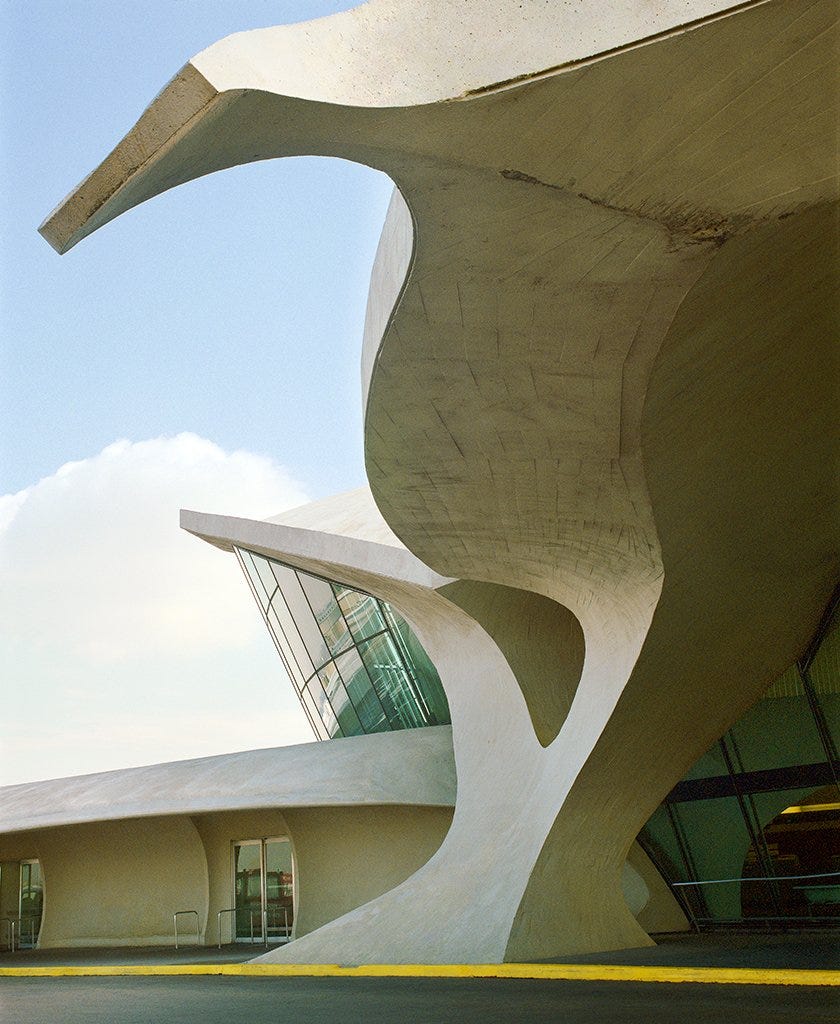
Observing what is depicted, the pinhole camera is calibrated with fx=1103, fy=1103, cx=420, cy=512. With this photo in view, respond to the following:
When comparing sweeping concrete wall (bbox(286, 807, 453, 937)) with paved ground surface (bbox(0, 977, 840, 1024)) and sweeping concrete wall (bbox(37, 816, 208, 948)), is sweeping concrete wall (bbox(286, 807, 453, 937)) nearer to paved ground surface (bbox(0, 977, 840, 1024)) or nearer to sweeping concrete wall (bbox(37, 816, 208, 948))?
sweeping concrete wall (bbox(37, 816, 208, 948))

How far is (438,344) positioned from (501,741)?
9061 millimetres

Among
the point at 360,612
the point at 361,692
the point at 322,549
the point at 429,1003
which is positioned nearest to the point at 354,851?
the point at 361,692

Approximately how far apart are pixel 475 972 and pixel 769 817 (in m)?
8.88

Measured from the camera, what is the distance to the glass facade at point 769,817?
18391mm

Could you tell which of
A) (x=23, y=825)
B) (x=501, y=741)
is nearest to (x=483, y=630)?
(x=501, y=741)

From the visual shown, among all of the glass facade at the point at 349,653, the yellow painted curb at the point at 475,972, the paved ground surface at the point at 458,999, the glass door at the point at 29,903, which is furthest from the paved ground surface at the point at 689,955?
the glass facade at the point at 349,653

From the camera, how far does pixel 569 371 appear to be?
995 cm

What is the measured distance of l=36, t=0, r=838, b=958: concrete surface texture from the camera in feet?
22.1

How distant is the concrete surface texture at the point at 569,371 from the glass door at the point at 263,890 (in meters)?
7.88

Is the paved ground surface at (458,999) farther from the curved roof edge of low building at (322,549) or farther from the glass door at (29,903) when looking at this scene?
the glass door at (29,903)

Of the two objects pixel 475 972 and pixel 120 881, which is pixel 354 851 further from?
pixel 475 972

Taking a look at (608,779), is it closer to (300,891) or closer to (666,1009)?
(666,1009)

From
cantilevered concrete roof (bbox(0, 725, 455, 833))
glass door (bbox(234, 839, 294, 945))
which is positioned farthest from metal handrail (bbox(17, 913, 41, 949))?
glass door (bbox(234, 839, 294, 945))

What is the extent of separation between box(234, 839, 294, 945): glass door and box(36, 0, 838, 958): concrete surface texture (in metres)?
7.88
